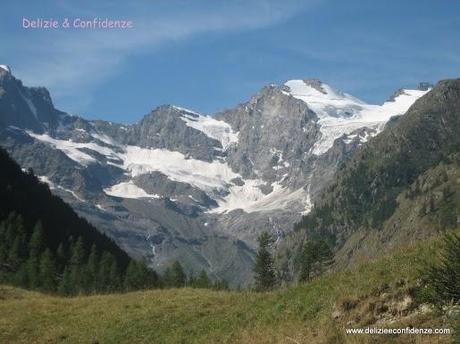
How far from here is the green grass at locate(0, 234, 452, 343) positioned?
1988 cm

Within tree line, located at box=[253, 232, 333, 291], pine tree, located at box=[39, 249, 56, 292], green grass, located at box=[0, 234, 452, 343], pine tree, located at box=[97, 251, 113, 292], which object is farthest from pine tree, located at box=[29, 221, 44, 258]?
green grass, located at box=[0, 234, 452, 343]

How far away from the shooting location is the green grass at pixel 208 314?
19.9 metres

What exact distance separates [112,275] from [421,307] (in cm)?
11500

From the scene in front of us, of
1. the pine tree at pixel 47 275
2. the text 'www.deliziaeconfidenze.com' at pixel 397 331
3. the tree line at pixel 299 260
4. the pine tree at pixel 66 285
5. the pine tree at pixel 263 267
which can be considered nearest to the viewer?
the text 'www.deliziaeconfidenze.com' at pixel 397 331

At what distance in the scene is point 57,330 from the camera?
2866cm

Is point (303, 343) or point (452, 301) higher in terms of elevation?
point (452, 301)

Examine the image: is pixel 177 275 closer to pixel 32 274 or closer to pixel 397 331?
pixel 32 274

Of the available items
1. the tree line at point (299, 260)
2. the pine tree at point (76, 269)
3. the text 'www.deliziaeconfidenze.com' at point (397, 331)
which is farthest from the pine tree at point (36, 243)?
the text 'www.deliziaeconfidenze.com' at point (397, 331)

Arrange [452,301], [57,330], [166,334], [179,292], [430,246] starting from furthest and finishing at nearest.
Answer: [179,292]
[57,330]
[166,334]
[430,246]
[452,301]

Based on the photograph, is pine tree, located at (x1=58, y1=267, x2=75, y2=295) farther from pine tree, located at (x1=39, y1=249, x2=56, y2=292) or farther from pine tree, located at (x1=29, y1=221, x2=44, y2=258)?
pine tree, located at (x1=29, y1=221, x2=44, y2=258)

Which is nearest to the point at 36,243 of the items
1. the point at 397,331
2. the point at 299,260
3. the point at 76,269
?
the point at 76,269

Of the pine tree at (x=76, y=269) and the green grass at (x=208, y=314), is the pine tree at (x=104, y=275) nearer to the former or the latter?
the pine tree at (x=76, y=269)

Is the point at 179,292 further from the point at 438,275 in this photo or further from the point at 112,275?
the point at 112,275

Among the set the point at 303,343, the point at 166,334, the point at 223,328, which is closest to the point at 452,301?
the point at 303,343
